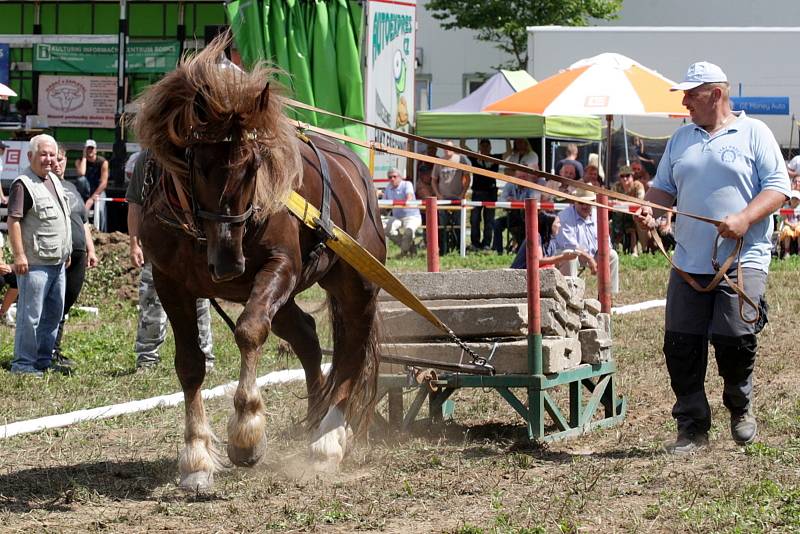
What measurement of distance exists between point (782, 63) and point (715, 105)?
64.0 feet

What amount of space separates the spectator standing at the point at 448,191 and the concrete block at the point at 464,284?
12.1 meters

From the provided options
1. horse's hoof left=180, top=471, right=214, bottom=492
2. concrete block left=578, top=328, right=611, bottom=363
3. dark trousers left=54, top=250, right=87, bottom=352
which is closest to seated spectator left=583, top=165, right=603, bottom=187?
dark trousers left=54, top=250, right=87, bottom=352

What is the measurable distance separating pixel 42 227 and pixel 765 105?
721 inches

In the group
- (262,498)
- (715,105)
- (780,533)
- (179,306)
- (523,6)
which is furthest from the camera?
(523,6)

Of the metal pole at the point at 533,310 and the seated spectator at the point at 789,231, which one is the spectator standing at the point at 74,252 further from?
the seated spectator at the point at 789,231

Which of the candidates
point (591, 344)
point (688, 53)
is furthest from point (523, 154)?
point (591, 344)

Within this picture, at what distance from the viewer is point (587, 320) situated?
7.38 meters

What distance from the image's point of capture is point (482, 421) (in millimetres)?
7590

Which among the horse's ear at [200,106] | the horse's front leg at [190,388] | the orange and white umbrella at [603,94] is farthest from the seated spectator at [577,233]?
the horse's ear at [200,106]

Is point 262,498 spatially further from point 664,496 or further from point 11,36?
point 11,36

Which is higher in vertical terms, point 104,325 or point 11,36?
point 11,36

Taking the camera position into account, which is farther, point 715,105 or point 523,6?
point 523,6

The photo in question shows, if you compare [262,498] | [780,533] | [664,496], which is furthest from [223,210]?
[780,533]

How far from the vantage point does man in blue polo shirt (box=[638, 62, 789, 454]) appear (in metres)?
6.17
